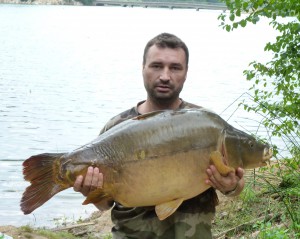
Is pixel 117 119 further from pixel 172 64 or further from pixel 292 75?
pixel 292 75

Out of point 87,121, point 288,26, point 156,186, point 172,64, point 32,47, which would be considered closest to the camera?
point 156,186

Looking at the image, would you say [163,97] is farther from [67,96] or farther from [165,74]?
[67,96]

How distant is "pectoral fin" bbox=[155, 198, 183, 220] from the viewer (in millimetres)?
3227

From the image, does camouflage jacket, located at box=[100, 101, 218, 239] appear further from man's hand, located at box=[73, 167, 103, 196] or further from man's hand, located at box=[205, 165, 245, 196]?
man's hand, located at box=[73, 167, 103, 196]

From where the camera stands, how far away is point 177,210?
3512mm

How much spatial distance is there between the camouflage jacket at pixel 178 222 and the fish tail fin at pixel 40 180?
25.0 inches

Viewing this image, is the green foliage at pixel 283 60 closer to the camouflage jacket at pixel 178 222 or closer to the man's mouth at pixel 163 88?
the camouflage jacket at pixel 178 222

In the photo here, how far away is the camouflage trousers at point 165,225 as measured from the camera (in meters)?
3.52

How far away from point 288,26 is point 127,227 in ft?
12.3

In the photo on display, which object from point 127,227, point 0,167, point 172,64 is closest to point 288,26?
point 172,64

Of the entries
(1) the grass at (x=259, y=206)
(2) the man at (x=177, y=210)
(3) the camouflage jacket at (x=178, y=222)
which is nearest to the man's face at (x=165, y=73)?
(2) the man at (x=177, y=210)

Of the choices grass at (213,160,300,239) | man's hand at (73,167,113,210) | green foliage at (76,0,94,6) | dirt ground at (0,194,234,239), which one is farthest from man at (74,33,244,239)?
green foliage at (76,0,94,6)

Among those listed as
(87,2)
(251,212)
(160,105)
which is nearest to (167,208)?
(160,105)

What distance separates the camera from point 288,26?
21.3 ft
